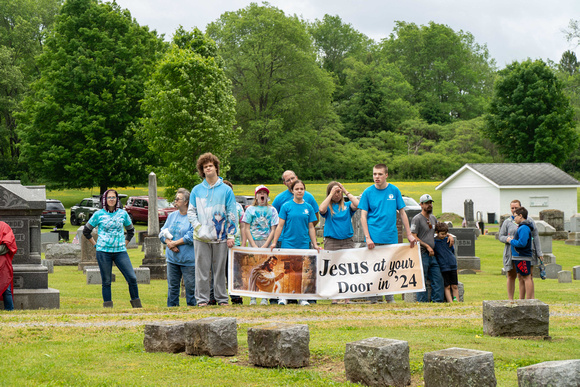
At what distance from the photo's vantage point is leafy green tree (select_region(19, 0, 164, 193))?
46.7 meters

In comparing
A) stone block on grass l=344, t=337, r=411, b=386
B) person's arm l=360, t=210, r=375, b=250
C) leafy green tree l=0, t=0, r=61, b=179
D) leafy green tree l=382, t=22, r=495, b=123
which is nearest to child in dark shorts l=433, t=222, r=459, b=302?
person's arm l=360, t=210, r=375, b=250

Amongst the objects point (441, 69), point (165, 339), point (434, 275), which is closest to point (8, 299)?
point (165, 339)

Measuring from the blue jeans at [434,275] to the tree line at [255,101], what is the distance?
95.3 ft

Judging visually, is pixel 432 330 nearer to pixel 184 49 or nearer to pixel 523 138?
pixel 184 49

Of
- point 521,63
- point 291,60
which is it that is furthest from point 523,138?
point 291,60

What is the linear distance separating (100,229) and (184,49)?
32.9 meters

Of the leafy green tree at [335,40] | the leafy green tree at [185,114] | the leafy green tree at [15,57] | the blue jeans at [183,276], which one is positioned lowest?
the blue jeans at [183,276]

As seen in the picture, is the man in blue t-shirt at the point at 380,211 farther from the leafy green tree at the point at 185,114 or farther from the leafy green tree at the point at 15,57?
the leafy green tree at the point at 15,57

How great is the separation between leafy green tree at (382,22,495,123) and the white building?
115 feet

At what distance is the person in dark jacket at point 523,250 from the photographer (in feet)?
37.5

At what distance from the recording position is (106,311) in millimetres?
9539

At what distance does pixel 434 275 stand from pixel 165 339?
6272 mm

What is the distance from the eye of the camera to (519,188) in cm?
4734

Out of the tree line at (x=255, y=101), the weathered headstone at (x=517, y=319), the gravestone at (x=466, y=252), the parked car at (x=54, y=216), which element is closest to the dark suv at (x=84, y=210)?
the parked car at (x=54, y=216)
